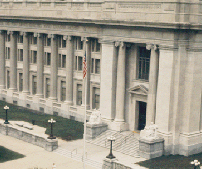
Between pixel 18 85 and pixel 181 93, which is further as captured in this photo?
pixel 18 85

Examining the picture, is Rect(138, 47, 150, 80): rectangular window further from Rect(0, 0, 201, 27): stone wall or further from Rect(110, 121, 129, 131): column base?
Rect(110, 121, 129, 131): column base

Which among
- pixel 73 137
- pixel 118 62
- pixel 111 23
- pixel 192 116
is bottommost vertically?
pixel 73 137

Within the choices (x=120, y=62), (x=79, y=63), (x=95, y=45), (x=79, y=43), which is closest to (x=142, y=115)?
(x=120, y=62)

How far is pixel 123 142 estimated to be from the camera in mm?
56125

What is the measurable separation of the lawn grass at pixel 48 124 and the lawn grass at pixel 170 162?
11.5 meters

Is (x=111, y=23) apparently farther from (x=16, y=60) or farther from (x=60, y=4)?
(x=16, y=60)

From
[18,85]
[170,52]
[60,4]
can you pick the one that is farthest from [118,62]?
[18,85]

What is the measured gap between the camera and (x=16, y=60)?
3164 inches

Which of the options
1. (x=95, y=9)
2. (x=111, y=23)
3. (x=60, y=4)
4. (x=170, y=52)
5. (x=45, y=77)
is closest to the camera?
(x=170, y=52)

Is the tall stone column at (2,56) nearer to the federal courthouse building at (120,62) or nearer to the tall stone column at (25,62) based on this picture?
the federal courthouse building at (120,62)

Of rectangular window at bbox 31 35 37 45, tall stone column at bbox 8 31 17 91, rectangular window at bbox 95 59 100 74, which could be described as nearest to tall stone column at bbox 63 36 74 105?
rectangular window at bbox 95 59 100 74

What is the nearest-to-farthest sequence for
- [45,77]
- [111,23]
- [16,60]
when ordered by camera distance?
[111,23] → [45,77] → [16,60]

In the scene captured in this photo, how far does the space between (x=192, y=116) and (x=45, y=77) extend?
90.3 ft

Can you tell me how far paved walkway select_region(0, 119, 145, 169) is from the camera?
50.3 meters
